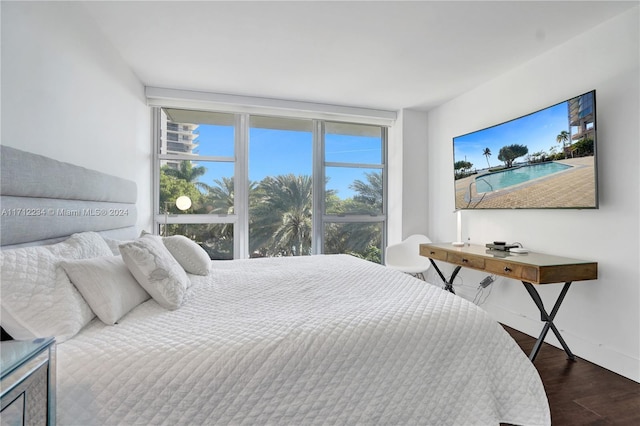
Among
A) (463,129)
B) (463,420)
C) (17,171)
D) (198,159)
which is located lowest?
(463,420)

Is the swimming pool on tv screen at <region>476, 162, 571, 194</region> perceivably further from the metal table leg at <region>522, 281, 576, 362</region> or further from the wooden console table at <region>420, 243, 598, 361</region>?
the metal table leg at <region>522, 281, 576, 362</region>

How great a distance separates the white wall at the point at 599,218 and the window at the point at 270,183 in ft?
5.80

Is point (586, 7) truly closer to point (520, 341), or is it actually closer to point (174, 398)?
point (520, 341)

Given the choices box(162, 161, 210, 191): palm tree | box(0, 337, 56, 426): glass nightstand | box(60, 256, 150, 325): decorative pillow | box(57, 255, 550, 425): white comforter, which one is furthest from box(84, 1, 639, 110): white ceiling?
box(0, 337, 56, 426): glass nightstand

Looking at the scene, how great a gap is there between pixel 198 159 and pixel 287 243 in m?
1.51

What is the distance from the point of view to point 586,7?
209 centimetres

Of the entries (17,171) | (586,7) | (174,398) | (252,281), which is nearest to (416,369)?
(174,398)

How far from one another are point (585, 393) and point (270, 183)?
3442 millimetres

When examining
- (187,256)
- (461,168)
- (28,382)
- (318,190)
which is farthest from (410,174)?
(28,382)

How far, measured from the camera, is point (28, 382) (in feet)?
2.81

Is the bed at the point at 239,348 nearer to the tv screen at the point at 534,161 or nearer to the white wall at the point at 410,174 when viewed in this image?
the tv screen at the point at 534,161

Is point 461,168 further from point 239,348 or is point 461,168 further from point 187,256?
point 239,348

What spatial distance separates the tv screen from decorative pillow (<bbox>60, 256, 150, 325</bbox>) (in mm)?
2925

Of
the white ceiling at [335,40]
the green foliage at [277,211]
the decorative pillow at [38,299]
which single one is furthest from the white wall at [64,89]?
the green foliage at [277,211]
